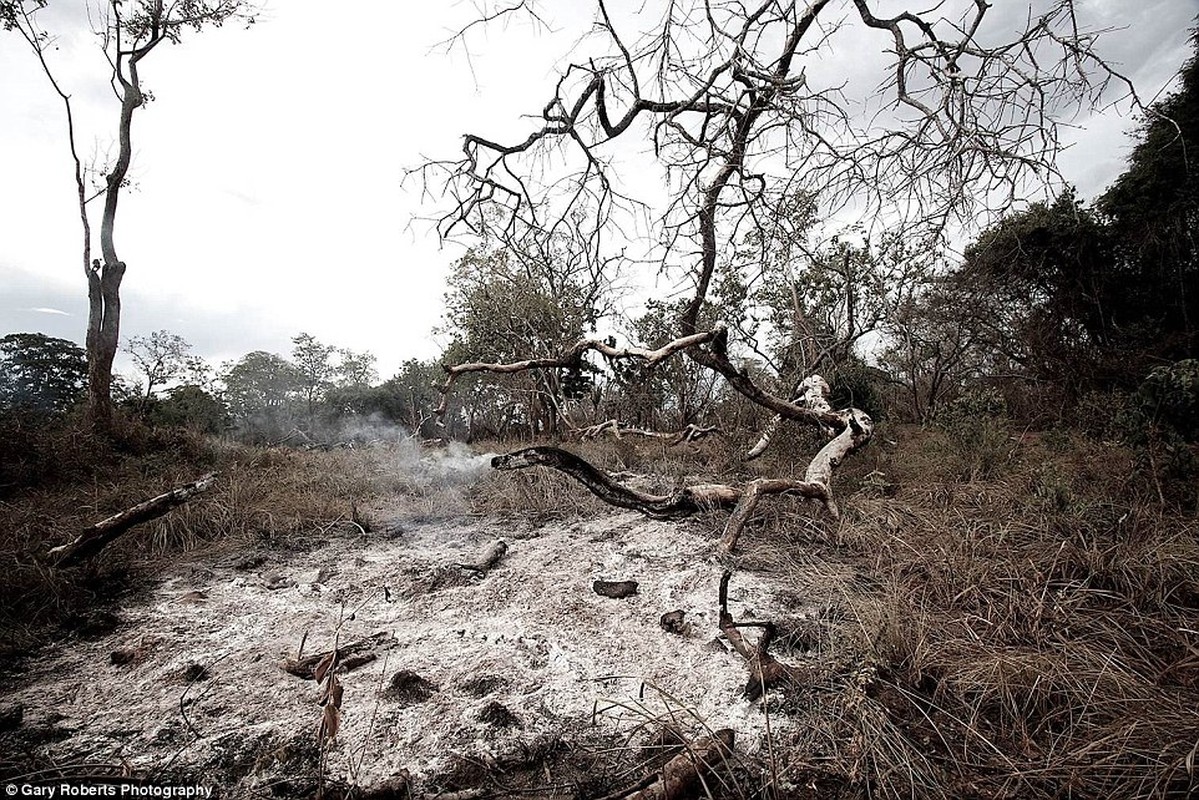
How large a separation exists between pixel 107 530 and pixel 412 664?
2720mm

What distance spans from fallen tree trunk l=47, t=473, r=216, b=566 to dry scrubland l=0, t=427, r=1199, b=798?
0.43 ft

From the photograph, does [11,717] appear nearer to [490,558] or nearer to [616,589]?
[490,558]

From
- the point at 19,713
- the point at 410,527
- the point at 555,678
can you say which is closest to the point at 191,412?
the point at 410,527

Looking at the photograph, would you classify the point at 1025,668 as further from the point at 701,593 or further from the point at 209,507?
the point at 209,507

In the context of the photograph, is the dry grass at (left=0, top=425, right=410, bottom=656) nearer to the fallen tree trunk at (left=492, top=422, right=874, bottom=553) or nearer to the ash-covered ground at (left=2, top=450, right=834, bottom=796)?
the ash-covered ground at (left=2, top=450, right=834, bottom=796)

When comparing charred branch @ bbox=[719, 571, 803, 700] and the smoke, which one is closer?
charred branch @ bbox=[719, 571, 803, 700]

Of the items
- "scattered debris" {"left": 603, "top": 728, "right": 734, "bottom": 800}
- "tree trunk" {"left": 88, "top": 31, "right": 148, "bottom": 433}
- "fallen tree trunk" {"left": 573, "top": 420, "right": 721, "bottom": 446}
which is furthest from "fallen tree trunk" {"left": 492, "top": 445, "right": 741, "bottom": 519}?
"tree trunk" {"left": 88, "top": 31, "right": 148, "bottom": 433}

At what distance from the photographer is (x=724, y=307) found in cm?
941

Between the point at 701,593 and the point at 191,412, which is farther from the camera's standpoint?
the point at 191,412

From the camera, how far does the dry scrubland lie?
158 centimetres

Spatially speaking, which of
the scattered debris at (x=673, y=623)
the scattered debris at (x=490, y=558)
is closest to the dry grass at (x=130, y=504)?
the scattered debris at (x=490, y=558)

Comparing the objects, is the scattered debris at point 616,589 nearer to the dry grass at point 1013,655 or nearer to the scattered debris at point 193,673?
the dry grass at point 1013,655

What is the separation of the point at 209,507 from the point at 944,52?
6235mm

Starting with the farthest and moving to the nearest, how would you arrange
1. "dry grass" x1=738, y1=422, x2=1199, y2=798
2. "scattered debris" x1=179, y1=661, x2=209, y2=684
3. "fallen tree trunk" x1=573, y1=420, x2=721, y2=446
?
"fallen tree trunk" x1=573, y1=420, x2=721, y2=446 < "scattered debris" x1=179, y1=661, x2=209, y2=684 < "dry grass" x1=738, y1=422, x2=1199, y2=798
